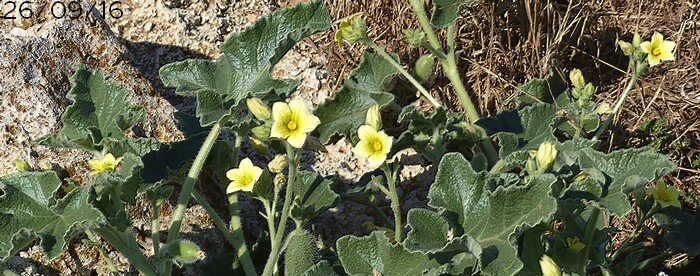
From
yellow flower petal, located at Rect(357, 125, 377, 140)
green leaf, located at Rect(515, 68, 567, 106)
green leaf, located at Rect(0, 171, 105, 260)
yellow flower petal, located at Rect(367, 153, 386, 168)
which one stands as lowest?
green leaf, located at Rect(515, 68, 567, 106)

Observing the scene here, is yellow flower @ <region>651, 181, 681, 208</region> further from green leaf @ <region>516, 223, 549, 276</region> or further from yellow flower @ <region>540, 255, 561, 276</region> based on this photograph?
yellow flower @ <region>540, 255, 561, 276</region>

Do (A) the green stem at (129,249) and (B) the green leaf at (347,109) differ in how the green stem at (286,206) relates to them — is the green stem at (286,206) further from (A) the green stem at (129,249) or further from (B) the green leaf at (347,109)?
(A) the green stem at (129,249)

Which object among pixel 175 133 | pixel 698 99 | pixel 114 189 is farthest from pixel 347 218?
pixel 698 99

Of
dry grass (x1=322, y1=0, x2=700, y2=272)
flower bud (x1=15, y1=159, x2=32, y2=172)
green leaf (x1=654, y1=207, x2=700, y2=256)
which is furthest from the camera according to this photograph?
dry grass (x1=322, y1=0, x2=700, y2=272)

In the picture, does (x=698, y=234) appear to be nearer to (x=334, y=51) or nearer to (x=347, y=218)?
(x=347, y=218)

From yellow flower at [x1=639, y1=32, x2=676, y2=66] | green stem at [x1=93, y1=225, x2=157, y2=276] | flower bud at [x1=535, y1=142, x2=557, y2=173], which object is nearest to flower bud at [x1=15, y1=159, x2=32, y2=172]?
green stem at [x1=93, y1=225, x2=157, y2=276]

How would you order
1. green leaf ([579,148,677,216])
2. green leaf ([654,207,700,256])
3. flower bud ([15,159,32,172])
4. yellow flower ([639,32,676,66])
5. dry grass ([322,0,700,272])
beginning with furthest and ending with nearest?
dry grass ([322,0,700,272])
yellow flower ([639,32,676,66])
green leaf ([654,207,700,256])
flower bud ([15,159,32,172])
green leaf ([579,148,677,216])

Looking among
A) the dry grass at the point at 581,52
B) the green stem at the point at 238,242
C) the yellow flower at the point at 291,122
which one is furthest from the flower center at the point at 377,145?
the dry grass at the point at 581,52

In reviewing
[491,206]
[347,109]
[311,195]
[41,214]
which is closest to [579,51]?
[347,109]
